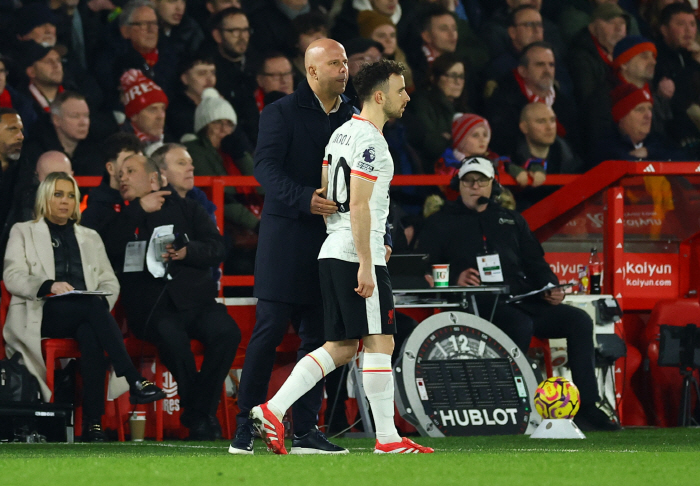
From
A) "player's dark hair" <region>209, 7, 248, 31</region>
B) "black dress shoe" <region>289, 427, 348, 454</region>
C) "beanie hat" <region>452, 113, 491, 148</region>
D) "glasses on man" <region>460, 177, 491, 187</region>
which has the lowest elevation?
"black dress shoe" <region>289, 427, 348, 454</region>

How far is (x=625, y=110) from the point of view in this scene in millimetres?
11789

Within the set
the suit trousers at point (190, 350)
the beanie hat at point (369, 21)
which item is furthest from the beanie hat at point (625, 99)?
the suit trousers at point (190, 350)

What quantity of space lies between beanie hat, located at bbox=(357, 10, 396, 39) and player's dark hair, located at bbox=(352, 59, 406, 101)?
5413 mm

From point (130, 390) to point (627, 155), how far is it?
583 cm

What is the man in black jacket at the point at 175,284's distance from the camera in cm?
810

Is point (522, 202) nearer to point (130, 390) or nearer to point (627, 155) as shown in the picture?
point (627, 155)

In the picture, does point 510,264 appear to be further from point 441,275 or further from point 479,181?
point 441,275

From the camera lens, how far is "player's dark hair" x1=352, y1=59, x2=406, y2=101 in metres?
5.77

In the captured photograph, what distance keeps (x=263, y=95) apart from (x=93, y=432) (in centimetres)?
382

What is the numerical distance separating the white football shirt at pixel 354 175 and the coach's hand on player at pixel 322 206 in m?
0.03

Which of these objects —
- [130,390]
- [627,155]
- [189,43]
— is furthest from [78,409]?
[627,155]

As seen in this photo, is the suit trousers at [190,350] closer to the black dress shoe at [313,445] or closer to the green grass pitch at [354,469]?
the green grass pitch at [354,469]

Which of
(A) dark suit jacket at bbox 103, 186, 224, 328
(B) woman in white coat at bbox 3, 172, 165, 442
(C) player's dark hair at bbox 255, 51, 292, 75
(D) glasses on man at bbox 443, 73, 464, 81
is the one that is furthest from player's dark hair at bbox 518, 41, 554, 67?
(B) woman in white coat at bbox 3, 172, 165, 442

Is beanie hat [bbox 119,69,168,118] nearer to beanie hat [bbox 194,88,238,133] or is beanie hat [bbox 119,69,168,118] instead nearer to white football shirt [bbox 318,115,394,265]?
beanie hat [bbox 194,88,238,133]
